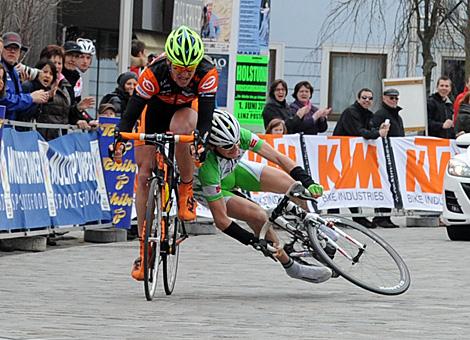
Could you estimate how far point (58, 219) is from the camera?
50.2ft

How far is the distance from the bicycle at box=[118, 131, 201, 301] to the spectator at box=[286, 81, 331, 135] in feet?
31.3

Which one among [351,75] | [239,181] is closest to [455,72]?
[351,75]

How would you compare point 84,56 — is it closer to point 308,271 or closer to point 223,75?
point 223,75

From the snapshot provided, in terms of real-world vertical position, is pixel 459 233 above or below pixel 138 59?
below

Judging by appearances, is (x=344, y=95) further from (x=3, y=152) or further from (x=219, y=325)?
(x=219, y=325)

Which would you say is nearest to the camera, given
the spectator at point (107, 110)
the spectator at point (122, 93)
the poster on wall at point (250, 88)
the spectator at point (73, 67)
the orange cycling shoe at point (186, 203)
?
the orange cycling shoe at point (186, 203)

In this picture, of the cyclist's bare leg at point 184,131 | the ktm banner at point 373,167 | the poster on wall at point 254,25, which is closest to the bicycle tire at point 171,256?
the cyclist's bare leg at point 184,131

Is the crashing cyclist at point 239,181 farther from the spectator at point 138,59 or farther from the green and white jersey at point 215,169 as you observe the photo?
the spectator at point 138,59

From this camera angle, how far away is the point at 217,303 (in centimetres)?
1045

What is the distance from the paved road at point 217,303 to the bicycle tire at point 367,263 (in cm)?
12

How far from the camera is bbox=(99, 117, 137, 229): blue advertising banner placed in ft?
54.2

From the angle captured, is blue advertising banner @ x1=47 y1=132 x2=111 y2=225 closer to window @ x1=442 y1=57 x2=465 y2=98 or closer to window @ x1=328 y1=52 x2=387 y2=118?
window @ x1=442 y1=57 x2=465 y2=98

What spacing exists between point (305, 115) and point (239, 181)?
9492mm

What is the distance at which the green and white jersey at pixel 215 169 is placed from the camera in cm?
1097
